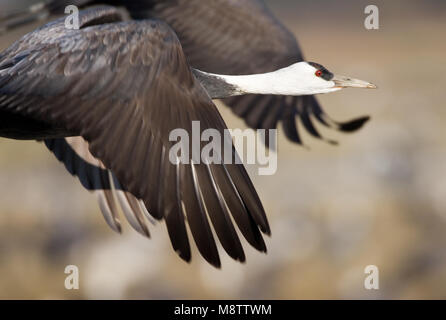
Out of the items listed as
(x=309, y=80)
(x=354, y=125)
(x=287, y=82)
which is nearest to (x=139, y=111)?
(x=287, y=82)

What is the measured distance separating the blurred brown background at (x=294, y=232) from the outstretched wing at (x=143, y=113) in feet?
10.7

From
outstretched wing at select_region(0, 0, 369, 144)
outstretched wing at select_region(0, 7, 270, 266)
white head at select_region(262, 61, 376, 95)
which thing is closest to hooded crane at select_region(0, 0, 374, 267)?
outstretched wing at select_region(0, 7, 270, 266)

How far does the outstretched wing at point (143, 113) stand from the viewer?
13.1ft

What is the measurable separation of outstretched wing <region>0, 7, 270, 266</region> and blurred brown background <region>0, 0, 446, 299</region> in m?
3.27

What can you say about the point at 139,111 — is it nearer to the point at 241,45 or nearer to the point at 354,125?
the point at 354,125

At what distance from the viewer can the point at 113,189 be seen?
5.48 metres

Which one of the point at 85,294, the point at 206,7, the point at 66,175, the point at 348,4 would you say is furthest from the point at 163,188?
the point at 348,4

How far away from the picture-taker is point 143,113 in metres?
4.16

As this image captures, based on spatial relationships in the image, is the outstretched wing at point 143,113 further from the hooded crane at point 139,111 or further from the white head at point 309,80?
the white head at point 309,80

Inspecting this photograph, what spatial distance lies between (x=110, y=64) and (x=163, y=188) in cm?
67

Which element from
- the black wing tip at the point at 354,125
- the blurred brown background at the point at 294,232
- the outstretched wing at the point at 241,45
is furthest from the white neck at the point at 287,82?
the blurred brown background at the point at 294,232

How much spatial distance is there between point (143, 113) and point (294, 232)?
13.5ft

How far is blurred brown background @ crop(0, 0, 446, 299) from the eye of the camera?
7.78 metres

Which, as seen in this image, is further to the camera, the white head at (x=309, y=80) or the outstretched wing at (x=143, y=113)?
the white head at (x=309, y=80)
